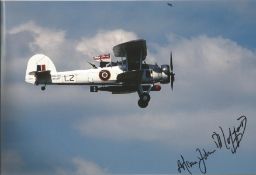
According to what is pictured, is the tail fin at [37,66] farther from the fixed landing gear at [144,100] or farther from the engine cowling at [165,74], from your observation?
the engine cowling at [165,74]

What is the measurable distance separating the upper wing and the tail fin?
2.83 metres

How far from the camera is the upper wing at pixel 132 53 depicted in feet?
72.6

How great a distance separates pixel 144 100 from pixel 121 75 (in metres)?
1.43

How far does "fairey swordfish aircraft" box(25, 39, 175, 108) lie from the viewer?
22.4 m

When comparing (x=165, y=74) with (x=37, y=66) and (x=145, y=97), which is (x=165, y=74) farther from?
(x=37, y=66)

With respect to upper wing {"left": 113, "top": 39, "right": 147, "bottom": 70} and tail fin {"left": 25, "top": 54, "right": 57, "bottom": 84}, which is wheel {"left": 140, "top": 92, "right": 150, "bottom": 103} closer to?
upper wing {"left": 113, "top": 39, "right": 147, "bottom": 70}

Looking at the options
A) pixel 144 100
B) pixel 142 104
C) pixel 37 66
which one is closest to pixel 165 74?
pixel 144 100

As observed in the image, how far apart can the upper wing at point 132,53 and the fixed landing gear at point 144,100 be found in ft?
3.81

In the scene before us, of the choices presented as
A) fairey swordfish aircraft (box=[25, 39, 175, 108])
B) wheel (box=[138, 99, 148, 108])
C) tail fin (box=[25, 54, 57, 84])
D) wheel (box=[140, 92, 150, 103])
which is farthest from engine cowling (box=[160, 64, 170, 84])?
tail fin (box=[25, 54, 57, 84])

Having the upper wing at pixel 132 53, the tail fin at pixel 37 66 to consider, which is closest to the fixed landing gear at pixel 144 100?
the upper wing at pixel 132 53

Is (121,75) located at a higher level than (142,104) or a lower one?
higher

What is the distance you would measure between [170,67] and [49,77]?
5.00 meters

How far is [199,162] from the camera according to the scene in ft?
64.2

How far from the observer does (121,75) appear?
22.4 m
